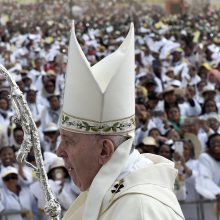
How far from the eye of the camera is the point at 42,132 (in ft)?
29.2

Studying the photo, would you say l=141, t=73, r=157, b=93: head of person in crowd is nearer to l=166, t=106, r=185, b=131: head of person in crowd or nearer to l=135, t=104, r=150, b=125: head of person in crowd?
l=166, t=106, r=185, b=131: head of person in crowd

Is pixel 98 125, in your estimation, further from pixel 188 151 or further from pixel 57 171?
pixel 188 151

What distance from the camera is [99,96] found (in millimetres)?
2729

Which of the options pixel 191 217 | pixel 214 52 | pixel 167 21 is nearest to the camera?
pixel 191 217

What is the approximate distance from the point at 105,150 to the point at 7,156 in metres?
4.21

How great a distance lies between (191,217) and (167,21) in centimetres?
1860

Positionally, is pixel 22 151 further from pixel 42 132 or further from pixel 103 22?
pixel 103 22

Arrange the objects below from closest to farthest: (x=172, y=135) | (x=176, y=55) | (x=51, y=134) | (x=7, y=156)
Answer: (x=7, y=156)
(x=172, y=135)
(x=51, y=134)
(x=176, y=55)

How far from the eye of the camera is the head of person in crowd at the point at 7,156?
6742mm

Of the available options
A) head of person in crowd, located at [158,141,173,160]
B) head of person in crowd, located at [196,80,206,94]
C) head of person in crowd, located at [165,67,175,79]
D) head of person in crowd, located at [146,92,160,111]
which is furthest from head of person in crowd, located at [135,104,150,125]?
Answer: head of person in crowd, located at [165,67,175,79]

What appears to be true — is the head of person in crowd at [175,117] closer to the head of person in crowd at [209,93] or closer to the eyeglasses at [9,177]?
the head of person in crowd at [209,93]

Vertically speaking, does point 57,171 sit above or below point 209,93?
above

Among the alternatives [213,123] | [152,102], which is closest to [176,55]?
[152,102]

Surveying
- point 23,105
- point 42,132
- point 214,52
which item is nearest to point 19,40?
point 214,52
